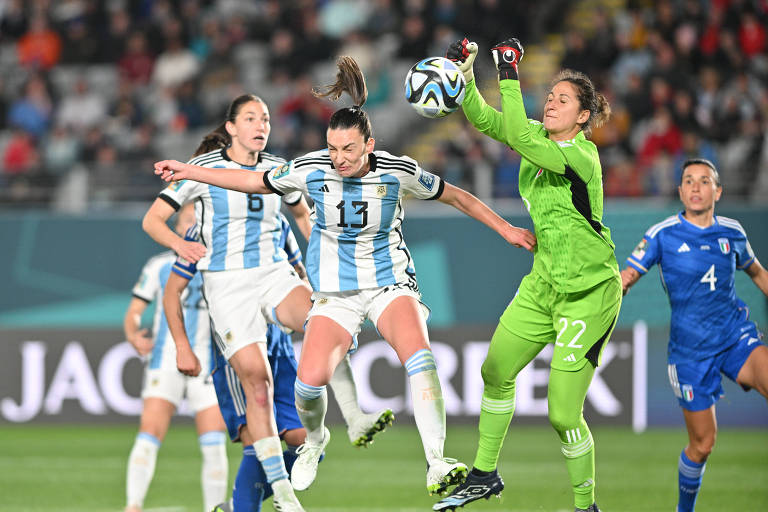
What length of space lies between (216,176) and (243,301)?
0.95 metres

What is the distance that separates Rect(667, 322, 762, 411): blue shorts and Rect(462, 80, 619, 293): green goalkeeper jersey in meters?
1.19

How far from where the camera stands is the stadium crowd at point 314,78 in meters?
13.3

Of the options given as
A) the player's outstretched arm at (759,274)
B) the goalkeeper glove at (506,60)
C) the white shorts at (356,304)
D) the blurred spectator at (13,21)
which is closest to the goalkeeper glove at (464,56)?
the goalkeeper glove at (506,60)

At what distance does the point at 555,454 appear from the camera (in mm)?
10625

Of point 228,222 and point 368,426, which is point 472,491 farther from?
point 228,222

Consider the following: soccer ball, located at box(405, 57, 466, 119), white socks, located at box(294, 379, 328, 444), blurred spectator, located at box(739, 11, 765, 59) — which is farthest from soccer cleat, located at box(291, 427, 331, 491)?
blurred spectator, located at box(739, 11, 765, 59)

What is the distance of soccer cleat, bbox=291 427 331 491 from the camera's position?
6.36m

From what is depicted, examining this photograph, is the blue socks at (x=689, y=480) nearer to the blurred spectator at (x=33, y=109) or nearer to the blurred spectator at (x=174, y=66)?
the blurred spectator at (x=174, y=66)

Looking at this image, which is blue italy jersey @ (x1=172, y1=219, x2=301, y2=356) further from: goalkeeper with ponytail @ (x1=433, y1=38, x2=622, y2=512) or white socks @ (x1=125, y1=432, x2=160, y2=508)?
goalkeeper with ponytail @ (x1=433, y1=38, x2=622, y2=512)

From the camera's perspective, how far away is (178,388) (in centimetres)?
788

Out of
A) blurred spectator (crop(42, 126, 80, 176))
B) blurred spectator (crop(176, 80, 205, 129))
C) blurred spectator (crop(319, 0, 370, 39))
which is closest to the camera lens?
blurred spectator (crop(42, 126, 80, 176))

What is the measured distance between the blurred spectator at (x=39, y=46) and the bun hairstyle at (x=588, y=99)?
12.2 m

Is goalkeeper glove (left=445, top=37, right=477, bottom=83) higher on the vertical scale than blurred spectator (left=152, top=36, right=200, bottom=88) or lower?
lower

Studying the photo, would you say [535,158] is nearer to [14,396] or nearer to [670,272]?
[670,272]
